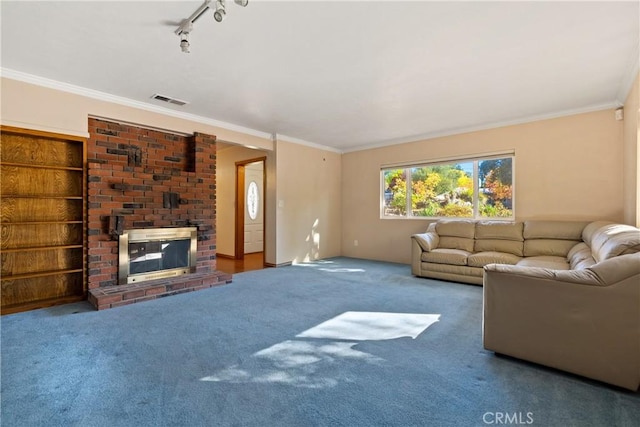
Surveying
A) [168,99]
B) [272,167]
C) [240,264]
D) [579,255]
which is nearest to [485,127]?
[579,255]

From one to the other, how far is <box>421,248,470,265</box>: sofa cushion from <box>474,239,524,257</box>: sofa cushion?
0.32m

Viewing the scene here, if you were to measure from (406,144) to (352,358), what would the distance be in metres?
4.75

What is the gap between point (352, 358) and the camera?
7.02ft

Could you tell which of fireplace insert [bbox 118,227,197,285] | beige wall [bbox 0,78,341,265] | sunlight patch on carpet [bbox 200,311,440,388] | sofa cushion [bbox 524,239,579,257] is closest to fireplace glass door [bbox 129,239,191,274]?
fireplace insert [bbox 118,227,197,285]

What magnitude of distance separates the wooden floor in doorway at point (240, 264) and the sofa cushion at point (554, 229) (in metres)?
4.36

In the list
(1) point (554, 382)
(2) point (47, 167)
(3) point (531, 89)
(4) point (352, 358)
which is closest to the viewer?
(1) point (554, 382)

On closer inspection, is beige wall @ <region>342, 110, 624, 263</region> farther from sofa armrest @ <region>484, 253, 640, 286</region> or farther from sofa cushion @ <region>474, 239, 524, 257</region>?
sofa armrest @ <region>484, 253, 640, 286</region>

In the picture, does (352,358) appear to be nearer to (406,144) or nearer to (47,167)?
(47,167)

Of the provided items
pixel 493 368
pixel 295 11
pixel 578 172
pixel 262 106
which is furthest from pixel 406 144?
pixel 493 368

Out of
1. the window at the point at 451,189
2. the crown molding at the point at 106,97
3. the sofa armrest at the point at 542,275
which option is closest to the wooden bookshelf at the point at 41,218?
the crown molding at the point at 106,97

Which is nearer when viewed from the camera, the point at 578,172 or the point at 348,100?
the point at 348,100

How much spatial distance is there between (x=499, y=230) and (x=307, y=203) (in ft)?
11.3

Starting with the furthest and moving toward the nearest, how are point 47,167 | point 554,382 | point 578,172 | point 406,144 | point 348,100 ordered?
1. point 406,144
2. point 578,172
3. point 348,100
4. point 47,167
5. point 554,382

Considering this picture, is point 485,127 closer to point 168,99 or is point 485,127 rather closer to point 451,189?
point 451,189
